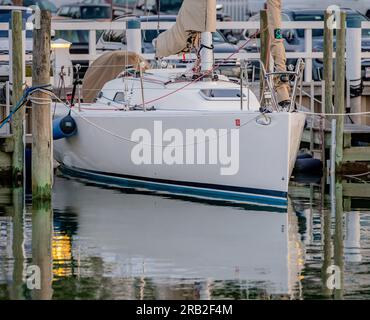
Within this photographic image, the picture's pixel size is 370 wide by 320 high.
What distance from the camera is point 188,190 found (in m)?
24.1

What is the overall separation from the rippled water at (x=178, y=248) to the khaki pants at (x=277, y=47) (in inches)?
70.0

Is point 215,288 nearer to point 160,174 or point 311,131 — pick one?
point 160,174

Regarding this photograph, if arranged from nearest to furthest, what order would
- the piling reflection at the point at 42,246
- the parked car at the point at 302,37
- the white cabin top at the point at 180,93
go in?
the piling reflection at the point at 42,246 → the white cabin top at the point at 180,93 → the parked car at the point at 302,37

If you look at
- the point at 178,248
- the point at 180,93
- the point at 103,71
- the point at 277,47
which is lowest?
the point at 178,248

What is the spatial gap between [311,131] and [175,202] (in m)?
6.07

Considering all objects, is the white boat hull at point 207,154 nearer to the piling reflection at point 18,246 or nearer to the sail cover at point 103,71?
the piling reflection at point 18,246

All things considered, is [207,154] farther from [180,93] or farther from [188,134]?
[180,93]

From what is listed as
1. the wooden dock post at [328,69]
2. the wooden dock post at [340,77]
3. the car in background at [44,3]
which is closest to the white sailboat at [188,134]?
the wooden dock post at [340,77]

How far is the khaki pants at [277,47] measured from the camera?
2339 cm

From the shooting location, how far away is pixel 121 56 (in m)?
28.1

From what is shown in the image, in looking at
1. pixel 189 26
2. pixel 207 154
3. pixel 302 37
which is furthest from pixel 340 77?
pixel 302 37

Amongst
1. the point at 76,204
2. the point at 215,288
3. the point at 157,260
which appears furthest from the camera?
the point at 76,204

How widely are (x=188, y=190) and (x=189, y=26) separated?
9.30ft
